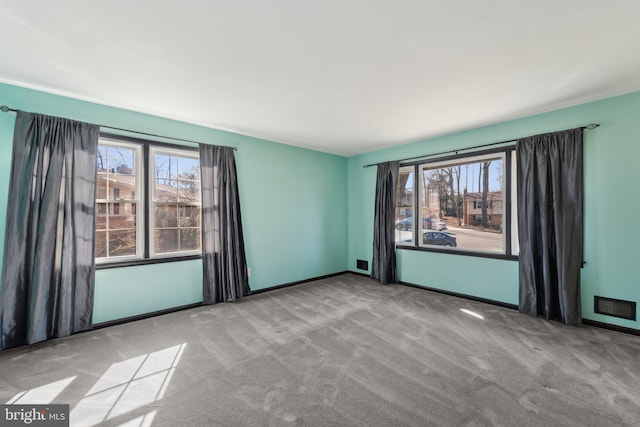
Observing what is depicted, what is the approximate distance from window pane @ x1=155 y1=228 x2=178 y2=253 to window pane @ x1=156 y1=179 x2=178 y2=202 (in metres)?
0.41

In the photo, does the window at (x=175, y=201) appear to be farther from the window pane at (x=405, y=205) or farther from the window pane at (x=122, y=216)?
the window pane at (x=405, y=205)

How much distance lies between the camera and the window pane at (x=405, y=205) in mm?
4699

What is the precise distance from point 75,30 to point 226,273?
2916 millimetres

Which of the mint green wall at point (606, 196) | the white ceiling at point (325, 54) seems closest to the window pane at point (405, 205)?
the mint green wall at point (606, 196)

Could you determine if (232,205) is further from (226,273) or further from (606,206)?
(606,206)

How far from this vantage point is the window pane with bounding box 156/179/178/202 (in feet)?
11.2

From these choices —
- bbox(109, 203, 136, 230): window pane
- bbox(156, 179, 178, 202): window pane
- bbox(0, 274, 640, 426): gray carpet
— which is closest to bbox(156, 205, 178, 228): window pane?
bbox(156, 179, 178, 202): window pane

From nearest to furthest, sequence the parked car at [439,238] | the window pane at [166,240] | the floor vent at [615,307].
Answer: the floor vent at [615,307] < the window pane at [166,240] < the parked car at [439,238]

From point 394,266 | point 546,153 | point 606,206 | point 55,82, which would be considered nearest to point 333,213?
point 394,266

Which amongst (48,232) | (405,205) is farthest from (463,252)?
(48,232)

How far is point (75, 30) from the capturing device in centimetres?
177

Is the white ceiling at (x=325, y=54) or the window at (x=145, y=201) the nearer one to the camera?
the white ceiling at (x=325, y=54)

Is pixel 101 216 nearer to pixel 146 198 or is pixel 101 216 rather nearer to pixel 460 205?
pixel 146 198

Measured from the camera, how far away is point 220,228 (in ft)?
12.2
